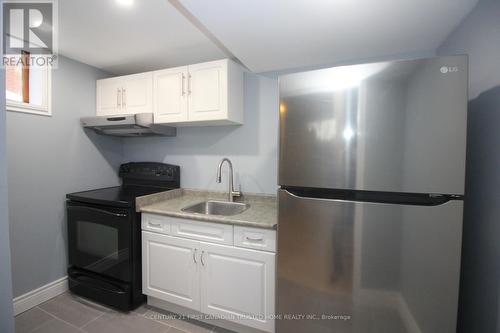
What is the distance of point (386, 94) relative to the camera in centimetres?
101

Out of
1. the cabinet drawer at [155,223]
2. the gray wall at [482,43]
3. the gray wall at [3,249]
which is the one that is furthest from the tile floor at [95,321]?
the gray wall at [482,43]

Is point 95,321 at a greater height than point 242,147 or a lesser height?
lesser

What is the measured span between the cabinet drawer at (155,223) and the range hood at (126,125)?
31.7 inches

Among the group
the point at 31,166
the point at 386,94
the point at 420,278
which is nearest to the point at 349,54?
the point at 386,94

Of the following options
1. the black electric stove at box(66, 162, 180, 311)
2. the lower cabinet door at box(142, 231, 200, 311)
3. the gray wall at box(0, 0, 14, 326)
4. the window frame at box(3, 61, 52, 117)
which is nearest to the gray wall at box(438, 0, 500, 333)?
the lower cabinet door at box(142, 231, 200, 311)

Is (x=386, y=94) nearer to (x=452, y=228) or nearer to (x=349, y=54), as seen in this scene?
(x=452, y=228)

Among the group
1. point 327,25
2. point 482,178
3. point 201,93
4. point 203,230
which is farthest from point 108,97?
point 482,178

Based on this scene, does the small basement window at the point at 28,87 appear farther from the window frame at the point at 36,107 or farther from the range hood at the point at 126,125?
the range hood at the point at 126,125

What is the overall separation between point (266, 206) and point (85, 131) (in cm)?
198

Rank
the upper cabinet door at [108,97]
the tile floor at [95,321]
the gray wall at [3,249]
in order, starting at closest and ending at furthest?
the gray wall at [3,249]
the tile floor at [95,321]
the upper cabinet door at [108,97]
